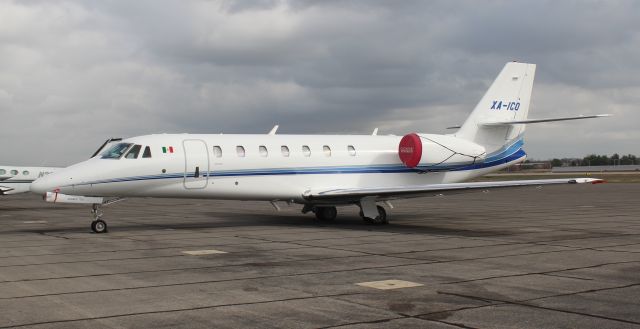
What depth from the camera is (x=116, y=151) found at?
59.5 ft

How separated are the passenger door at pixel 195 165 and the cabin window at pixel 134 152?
51.7 inches

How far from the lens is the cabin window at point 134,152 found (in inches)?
708

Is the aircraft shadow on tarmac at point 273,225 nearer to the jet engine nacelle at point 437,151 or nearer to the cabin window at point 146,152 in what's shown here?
the jet engine nacelle at point 437,151

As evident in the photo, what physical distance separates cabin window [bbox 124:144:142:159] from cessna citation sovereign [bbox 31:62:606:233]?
0.03 meters

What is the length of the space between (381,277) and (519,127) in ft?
50.5

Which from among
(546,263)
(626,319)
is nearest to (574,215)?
(546,263)

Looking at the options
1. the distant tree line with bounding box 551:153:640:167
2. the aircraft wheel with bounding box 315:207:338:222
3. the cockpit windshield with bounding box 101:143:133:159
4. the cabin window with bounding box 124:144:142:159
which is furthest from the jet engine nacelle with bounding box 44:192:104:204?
the distant tree line with bounding box 551:153:640:167

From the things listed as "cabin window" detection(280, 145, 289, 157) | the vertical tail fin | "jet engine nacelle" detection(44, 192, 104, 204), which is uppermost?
the vertical tail fin

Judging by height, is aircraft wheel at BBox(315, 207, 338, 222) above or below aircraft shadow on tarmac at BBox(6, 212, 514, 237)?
above

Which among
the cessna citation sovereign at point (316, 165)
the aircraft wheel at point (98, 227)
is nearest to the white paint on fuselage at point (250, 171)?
the cessna citation sovereign at point (316, 165)

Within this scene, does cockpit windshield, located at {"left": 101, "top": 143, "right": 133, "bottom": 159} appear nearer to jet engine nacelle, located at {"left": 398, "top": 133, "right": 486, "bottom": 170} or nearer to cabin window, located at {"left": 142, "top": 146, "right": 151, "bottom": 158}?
cabin window, located at {"left": 142, "top": 146, "right": 151, "bottom": 158}

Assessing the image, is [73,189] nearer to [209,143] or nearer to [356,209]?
[209,143]

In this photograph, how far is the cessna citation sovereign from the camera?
17.7 metres

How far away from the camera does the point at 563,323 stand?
691cm
